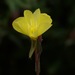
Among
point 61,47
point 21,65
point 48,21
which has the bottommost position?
point 21,65

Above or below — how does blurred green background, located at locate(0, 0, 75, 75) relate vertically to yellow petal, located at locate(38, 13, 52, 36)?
below

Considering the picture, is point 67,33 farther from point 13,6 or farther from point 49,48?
point 13,6

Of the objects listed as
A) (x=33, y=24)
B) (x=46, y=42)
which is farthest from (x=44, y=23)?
(x=46, y=42)

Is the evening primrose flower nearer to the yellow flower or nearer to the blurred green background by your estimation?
the yellow flower

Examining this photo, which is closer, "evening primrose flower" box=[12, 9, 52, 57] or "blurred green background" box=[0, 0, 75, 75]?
"evening primrose flower" box=[12, 9, 52, 57]

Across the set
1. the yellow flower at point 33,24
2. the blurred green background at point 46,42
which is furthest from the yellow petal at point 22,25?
the blurred green background at point 46,42

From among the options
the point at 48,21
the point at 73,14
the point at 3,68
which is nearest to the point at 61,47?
the point at 73,14

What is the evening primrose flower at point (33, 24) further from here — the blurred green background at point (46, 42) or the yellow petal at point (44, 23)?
the blurred green background at point (46, 42)

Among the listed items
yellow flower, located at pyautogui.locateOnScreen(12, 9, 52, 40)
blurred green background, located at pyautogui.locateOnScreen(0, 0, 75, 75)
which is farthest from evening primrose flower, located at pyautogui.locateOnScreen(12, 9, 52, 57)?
blurred green background, located at pyautogui.locateOnScreen(0, 0, 75, 75)
